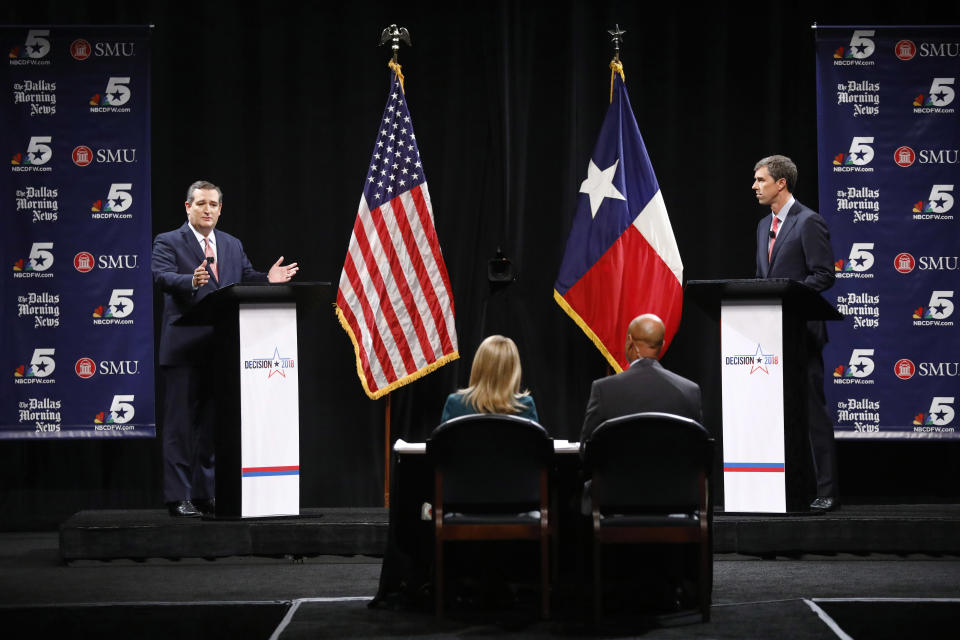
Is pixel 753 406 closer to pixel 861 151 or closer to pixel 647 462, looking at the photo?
pixel 647 462

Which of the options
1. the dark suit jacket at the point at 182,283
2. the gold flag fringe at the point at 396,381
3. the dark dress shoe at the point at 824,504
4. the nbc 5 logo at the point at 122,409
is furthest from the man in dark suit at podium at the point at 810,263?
the nbc 5 logo at the point at 122,409

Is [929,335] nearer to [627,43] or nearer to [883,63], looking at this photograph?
[883,63]

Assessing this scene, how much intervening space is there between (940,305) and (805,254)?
1.35 metres

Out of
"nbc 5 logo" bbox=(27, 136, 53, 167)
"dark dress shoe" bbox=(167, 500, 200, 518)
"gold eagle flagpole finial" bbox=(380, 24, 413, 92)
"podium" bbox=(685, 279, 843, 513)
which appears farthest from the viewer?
"nbc 5 logo" bbox=(27, 136, 53, 167)

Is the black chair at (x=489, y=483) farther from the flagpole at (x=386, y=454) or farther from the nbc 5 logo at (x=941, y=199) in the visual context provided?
the nbc 5 logo at (x=941, y=199)

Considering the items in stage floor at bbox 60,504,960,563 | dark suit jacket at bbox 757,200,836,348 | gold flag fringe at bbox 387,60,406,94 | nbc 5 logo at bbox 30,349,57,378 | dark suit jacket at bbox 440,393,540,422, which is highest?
gold flag fringe at bbox 387,60,406,94

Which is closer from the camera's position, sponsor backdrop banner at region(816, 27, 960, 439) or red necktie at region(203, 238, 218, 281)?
red necktie at region(203, 238, 218, 281)

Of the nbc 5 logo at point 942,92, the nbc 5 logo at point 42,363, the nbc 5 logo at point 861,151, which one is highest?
the nbc 5 logo at point 942,92

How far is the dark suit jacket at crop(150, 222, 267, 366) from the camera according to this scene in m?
5.82

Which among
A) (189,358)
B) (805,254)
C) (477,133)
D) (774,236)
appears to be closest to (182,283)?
(189,358)

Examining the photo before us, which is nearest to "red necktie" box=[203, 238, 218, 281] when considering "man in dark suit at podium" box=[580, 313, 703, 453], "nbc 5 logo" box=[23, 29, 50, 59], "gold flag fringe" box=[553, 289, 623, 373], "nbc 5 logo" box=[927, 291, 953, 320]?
"nbc 5 logo" box=[23, 29, 50, 59]

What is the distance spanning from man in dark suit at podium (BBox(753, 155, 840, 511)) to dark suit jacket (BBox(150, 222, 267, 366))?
302cm

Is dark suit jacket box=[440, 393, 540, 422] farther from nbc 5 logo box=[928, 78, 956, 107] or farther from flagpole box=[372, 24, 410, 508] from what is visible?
nbc 5 logo box=[928, 78, 956, 107]

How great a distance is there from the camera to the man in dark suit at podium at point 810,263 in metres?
5.70
